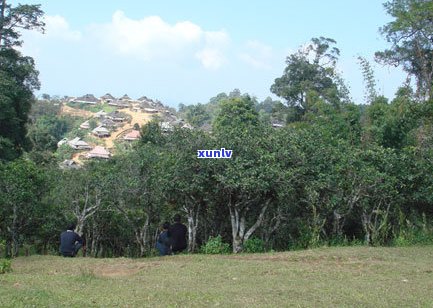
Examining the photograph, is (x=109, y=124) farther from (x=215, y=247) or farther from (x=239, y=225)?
(x=215, y=247)

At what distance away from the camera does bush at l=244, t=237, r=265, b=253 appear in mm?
13836

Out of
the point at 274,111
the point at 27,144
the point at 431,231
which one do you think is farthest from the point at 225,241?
the point at 274,111

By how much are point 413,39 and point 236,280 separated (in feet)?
56.5

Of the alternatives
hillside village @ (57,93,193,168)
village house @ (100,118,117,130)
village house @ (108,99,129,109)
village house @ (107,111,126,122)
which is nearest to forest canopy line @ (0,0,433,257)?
hillside village @ (57,93,193,168)

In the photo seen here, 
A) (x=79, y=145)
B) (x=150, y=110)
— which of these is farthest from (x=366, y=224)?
(x=150, y=110)

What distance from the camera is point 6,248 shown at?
14.9 m

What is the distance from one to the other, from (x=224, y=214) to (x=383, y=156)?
4842 millimetres

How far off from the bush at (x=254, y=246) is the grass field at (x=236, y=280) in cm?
153

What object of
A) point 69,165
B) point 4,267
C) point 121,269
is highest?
point 69,165

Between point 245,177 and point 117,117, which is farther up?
point 117,117

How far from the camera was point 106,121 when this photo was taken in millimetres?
88875

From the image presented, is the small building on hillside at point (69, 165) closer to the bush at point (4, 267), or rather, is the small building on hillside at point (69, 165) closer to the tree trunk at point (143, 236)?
the tree trunk at point (143, 236)

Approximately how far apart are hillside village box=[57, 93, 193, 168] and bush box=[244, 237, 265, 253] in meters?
32.4

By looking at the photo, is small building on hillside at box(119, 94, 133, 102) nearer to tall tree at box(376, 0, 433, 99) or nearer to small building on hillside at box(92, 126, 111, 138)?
small building on hillside at box(92, 126, 111, 138)
